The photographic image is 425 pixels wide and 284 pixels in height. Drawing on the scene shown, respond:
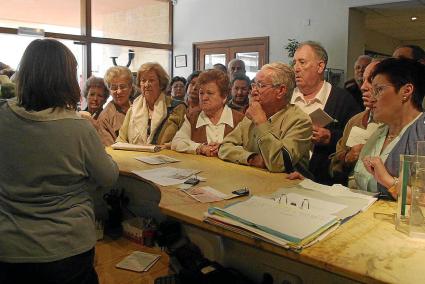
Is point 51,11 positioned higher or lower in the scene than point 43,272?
higher

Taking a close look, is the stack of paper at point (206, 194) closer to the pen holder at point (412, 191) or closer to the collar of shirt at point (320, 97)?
the pen holder at point (412, 191)

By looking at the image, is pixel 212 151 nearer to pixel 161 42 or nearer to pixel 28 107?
pixel 28 107

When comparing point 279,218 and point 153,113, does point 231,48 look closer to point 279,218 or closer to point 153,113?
point 153,113

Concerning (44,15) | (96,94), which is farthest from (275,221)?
(44,15)

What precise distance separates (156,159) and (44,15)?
490 centimetres

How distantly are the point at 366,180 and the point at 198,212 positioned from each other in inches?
29.5

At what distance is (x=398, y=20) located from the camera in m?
7.21

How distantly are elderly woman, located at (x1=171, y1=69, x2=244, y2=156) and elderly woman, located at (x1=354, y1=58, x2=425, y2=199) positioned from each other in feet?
3.29

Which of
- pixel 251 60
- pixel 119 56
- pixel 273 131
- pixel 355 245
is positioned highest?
pixel 119 56

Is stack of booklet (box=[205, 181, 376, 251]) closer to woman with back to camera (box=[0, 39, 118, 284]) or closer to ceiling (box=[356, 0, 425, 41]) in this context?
woman with back to camera (box=[0, 39, 118, 284])

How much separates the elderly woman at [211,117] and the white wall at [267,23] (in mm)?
3489

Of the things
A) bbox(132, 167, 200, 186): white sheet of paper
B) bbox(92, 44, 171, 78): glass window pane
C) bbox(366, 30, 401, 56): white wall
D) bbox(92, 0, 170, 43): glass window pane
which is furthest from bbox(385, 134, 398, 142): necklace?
bbox(366, 30, 401, 56): white wall

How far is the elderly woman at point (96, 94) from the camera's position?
333 centimetres

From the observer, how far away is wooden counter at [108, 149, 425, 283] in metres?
0.96
